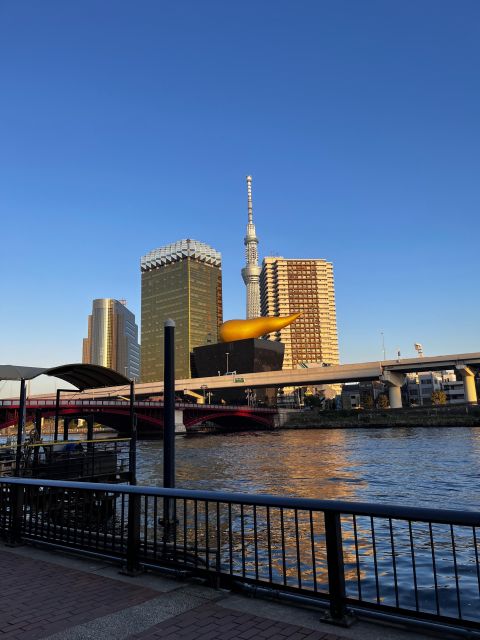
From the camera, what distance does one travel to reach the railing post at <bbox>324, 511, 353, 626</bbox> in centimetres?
498

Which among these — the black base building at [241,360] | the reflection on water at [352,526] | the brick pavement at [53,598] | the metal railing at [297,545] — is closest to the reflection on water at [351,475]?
the reflection on water at [352,526]

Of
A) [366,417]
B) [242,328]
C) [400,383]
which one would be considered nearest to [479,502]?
[366,417]

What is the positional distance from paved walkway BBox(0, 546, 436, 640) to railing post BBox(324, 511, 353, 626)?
17 centimetres

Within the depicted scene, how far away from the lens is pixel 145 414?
76.8 meters

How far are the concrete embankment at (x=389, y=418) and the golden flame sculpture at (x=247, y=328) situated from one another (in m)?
48.5

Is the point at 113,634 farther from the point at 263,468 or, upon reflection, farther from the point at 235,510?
the point at 263,468

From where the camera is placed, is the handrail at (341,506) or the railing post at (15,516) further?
the railing post at (15,516)

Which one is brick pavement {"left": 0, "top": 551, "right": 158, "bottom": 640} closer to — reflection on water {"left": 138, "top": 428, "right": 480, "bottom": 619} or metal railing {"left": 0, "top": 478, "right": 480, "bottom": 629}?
metal railing {"left": 0, "top": 478, "right": 480, "bottom": 629}

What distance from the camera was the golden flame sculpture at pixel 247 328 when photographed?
15862cm

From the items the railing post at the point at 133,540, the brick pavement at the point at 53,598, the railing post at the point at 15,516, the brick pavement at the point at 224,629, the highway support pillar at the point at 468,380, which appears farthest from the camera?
the highway support pillar at the point at 468,380

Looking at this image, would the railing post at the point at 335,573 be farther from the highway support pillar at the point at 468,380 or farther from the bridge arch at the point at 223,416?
the highway support pillar at the point at 468,380

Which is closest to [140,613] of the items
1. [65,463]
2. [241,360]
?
[65,463]

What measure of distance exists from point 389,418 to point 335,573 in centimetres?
9282

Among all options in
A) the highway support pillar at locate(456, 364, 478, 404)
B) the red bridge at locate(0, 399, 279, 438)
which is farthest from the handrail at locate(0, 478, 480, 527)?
the highway support pillar at locate(456, 364, 478, 404)
